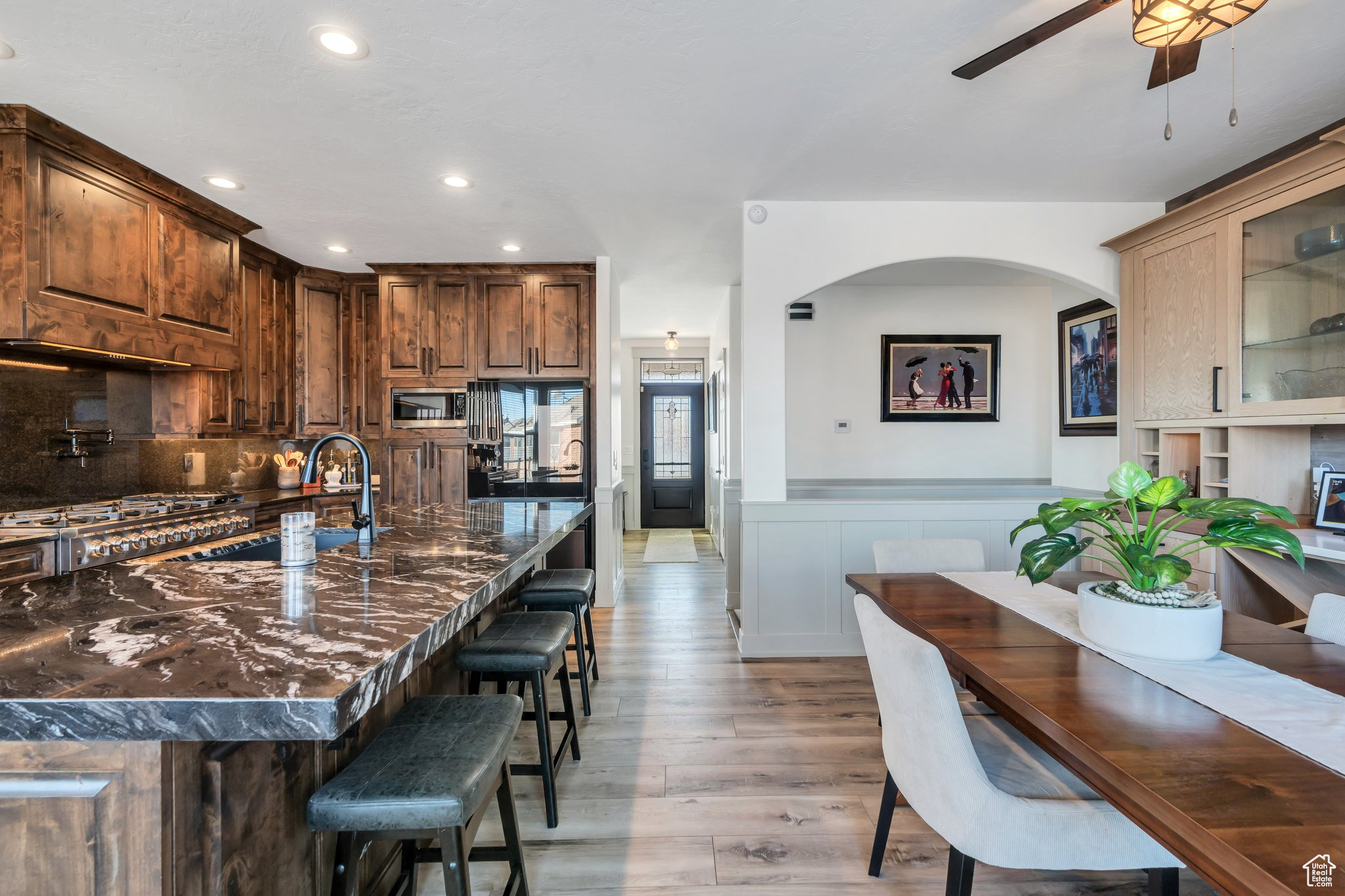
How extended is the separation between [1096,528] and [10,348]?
222 inches

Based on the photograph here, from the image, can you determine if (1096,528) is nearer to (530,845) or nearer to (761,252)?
(761,252)

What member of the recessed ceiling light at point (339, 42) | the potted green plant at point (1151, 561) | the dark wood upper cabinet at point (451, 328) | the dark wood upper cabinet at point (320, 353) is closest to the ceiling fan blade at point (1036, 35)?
the potted green plant at point (1151, 561)

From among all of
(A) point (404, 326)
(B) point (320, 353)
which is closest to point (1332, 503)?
(A) point (404, 326)

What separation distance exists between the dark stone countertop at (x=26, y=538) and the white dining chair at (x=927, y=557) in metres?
3.32

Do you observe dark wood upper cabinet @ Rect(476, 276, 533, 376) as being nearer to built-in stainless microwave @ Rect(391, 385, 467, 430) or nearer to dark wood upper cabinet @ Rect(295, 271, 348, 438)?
built-in stainless microwave @ Rect(391, 385, 467, 430)

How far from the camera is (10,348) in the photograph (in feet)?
8.77

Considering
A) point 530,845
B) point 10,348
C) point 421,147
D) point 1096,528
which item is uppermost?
point 421,147

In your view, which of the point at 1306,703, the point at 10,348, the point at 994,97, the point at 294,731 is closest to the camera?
the point at 294,731

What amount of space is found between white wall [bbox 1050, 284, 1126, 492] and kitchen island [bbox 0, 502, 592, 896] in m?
3.84

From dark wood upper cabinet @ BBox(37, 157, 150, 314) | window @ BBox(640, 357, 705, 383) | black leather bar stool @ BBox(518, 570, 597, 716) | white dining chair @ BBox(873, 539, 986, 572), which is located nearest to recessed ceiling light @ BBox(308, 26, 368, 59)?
dark wood upper cabinet @ BBox(37, 157, 150, 314)

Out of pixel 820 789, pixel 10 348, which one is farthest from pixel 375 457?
pixel 820 789

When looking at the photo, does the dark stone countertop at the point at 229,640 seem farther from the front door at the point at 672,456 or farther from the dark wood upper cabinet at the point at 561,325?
the front door at the point at 672,456

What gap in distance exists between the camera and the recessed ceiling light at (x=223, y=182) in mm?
2889

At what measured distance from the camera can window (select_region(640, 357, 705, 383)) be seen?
299 inches
